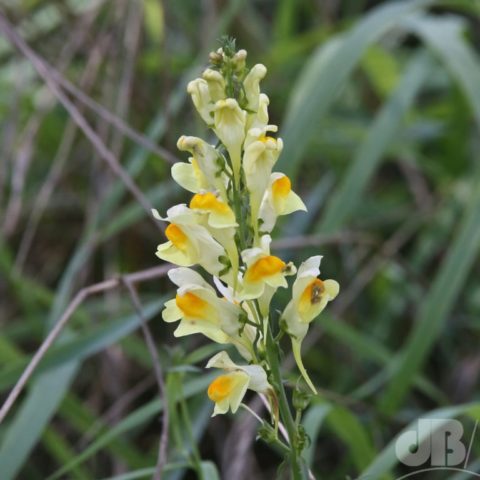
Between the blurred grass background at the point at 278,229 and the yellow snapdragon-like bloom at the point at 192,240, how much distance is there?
63 centimetres

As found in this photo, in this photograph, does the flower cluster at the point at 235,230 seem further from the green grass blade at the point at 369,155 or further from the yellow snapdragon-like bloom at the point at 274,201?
the green grass blade at the point at 369,155

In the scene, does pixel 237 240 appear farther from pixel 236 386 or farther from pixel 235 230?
pixel 236 386

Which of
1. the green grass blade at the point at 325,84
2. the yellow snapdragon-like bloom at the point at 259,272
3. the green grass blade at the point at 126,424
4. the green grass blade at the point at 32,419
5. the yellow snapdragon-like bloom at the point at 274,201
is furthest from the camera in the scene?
the green grass blade at the point at 325,84

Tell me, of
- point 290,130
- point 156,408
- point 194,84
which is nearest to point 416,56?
point 290,130

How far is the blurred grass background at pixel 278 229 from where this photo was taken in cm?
219

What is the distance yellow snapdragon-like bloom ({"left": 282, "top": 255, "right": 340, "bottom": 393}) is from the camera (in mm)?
1170

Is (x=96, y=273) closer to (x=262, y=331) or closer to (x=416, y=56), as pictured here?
(x=416, y=56)

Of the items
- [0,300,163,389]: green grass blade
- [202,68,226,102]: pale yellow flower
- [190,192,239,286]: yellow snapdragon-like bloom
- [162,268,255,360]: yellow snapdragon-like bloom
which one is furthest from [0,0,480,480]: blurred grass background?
[202,68,226,102]: pale yellow flower

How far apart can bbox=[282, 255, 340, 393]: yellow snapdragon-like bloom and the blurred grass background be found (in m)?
0.61

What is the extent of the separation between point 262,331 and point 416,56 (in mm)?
2188

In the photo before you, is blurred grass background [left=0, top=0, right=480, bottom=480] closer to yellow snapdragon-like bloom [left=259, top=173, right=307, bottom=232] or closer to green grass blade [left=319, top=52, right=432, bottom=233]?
green grass blade [left=319, top=52, right=432, bottom=233]

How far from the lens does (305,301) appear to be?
46.1 inches

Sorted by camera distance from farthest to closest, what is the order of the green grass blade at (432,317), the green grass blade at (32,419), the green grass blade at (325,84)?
the green grass blade at (325,84)
the green grass blade at (432,317)
the green grass blade at (32,419)

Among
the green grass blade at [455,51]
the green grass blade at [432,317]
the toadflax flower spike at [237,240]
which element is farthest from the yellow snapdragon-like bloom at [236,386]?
the green grass blade at [455,51]
